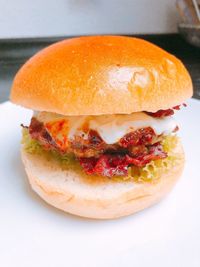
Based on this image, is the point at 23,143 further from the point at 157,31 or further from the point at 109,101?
the point at 157,31

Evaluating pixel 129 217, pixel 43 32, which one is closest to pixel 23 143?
pixel 129 217

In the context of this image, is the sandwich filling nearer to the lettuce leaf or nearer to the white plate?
the lettuce leaf

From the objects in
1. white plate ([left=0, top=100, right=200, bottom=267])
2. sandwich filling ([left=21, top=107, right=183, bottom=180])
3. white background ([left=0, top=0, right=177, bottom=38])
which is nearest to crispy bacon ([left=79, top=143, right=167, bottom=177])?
sandwich filling ([left=21, top=107, right=183, bottom=180])

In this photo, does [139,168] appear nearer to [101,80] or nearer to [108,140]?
[108,140]

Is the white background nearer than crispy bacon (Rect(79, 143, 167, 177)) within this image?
No

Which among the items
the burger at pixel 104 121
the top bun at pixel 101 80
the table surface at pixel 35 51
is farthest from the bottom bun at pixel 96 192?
the table surface at pixel 35 51

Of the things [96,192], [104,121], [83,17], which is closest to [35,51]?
[83,17]

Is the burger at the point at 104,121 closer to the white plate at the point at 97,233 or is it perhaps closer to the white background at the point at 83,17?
the white plate at the point at 97,233
